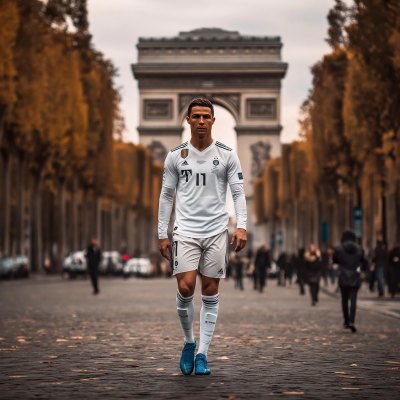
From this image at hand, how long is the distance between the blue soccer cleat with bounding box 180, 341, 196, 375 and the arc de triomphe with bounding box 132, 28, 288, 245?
79332 mm

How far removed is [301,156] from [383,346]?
4939 centimetres

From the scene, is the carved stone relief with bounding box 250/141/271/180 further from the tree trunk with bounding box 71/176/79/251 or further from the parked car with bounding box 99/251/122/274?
the tree trunk with bounding box 71/176/79/251

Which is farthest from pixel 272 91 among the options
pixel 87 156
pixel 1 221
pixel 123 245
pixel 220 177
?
pixel 220 177

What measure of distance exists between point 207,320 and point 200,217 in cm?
84

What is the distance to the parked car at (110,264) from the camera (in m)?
54.9

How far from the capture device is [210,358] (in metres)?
9.39

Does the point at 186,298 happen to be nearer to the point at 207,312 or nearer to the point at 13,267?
the point at 207,312

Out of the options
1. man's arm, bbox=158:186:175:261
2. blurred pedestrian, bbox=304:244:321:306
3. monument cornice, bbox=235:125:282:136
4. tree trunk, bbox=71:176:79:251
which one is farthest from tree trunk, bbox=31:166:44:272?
monument cornice, bbox=235:125:282:136

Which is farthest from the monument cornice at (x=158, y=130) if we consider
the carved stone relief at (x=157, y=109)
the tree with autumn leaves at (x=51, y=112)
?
the tree with autumn leaves at (x=51, y=112)

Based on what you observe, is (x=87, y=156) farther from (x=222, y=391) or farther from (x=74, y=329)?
(x=222, y=391)

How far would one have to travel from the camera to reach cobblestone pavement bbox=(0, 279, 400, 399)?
711 cm

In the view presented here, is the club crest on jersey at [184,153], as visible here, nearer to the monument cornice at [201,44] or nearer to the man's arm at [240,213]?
the man's arm at [240,213]

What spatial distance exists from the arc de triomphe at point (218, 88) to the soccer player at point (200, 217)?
79252 mm

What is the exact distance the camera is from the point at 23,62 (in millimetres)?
34750
